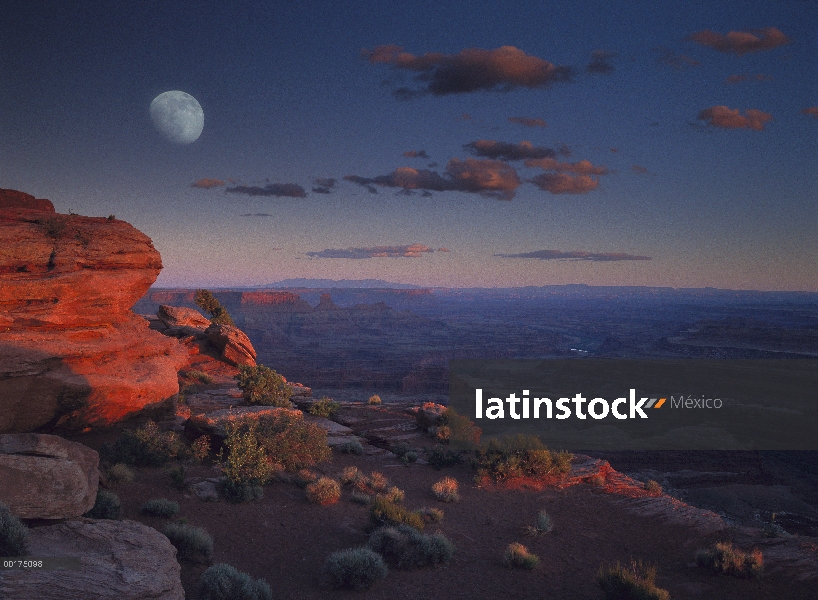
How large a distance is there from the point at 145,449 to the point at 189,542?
5.71m

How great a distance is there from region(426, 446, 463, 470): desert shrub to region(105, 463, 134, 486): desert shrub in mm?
10111

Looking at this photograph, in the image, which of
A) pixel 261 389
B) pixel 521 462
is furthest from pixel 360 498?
pixel 261 389

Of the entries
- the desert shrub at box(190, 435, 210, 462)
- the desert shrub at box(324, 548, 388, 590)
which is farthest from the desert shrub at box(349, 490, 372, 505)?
the desert shrub at box(190, 435, 210, 462)

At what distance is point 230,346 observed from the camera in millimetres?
28656

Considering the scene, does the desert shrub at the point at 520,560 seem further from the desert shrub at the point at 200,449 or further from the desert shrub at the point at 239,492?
the desert shrub at the point at 200,449

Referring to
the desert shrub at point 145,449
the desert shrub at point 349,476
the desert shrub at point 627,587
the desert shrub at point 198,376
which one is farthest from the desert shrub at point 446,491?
the desert shrub at point 198,376

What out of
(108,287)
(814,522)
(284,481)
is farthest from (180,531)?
(814,522)

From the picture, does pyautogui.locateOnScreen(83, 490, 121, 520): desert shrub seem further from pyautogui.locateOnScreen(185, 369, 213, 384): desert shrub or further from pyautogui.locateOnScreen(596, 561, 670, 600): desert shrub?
pyautogui.locateOnScreen(185, 369, 213, 384): desert shrub

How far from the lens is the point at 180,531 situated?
30.4ft

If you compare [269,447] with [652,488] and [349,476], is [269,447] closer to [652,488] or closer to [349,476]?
[349,476]

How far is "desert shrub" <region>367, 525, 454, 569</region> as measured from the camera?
9.86 m

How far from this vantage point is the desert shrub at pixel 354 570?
345 inches

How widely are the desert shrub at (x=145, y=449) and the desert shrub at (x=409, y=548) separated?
24.2 ft

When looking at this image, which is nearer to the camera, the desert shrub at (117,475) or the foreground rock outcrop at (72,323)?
the desert shrub at (117,475)
